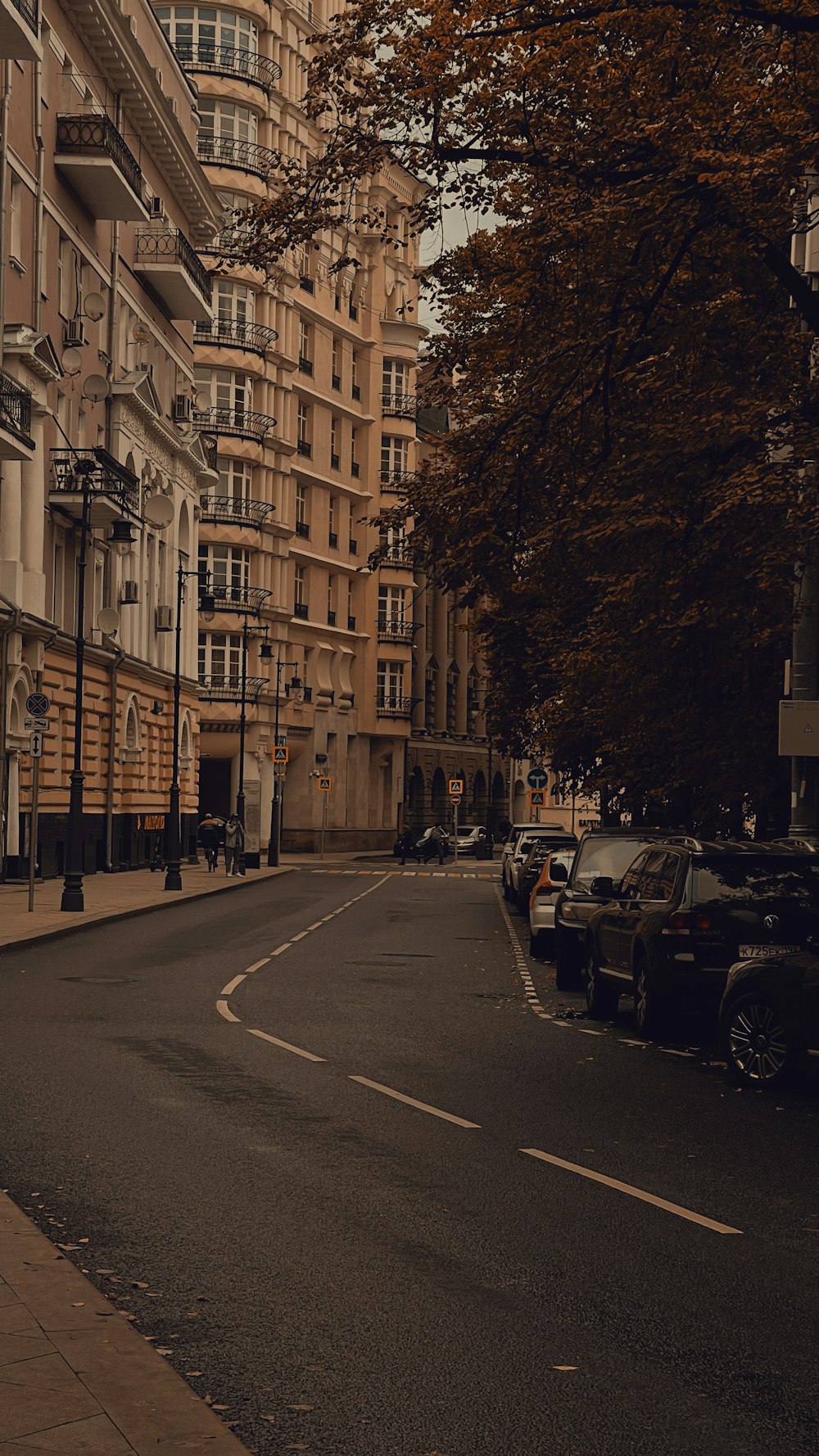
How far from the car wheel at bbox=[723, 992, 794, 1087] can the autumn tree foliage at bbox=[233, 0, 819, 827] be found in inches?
184

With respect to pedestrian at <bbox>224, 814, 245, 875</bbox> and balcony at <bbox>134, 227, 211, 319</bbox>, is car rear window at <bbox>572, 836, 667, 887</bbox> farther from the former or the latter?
balcony at <bbox>134, 227, 211, 319</bbox>

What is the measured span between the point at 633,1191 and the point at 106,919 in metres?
22.8

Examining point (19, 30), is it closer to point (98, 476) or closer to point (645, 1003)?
point (98, 476)

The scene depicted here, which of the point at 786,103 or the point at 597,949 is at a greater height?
the point at 786,103

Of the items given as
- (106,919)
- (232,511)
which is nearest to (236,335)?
(232,511)

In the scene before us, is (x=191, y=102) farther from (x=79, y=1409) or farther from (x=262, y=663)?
(x=79, y=1409)

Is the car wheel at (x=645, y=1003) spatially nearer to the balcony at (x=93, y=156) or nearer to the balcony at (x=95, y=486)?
the balcony at (x=95, y=486)

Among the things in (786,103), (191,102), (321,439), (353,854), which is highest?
(191,102)

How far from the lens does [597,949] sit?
57.7ft

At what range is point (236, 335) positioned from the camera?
79.6 m

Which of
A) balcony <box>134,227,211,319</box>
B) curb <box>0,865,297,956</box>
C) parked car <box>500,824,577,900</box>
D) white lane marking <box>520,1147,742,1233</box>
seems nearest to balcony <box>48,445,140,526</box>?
balcony <box>134,227,211,319</box>

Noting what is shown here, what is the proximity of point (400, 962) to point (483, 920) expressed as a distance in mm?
11540

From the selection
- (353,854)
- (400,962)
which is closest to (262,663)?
(353,854)

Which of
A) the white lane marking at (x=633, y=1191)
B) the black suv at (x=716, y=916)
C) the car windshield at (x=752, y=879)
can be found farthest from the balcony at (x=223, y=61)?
the white lane marking at (x=633, y=1191)
